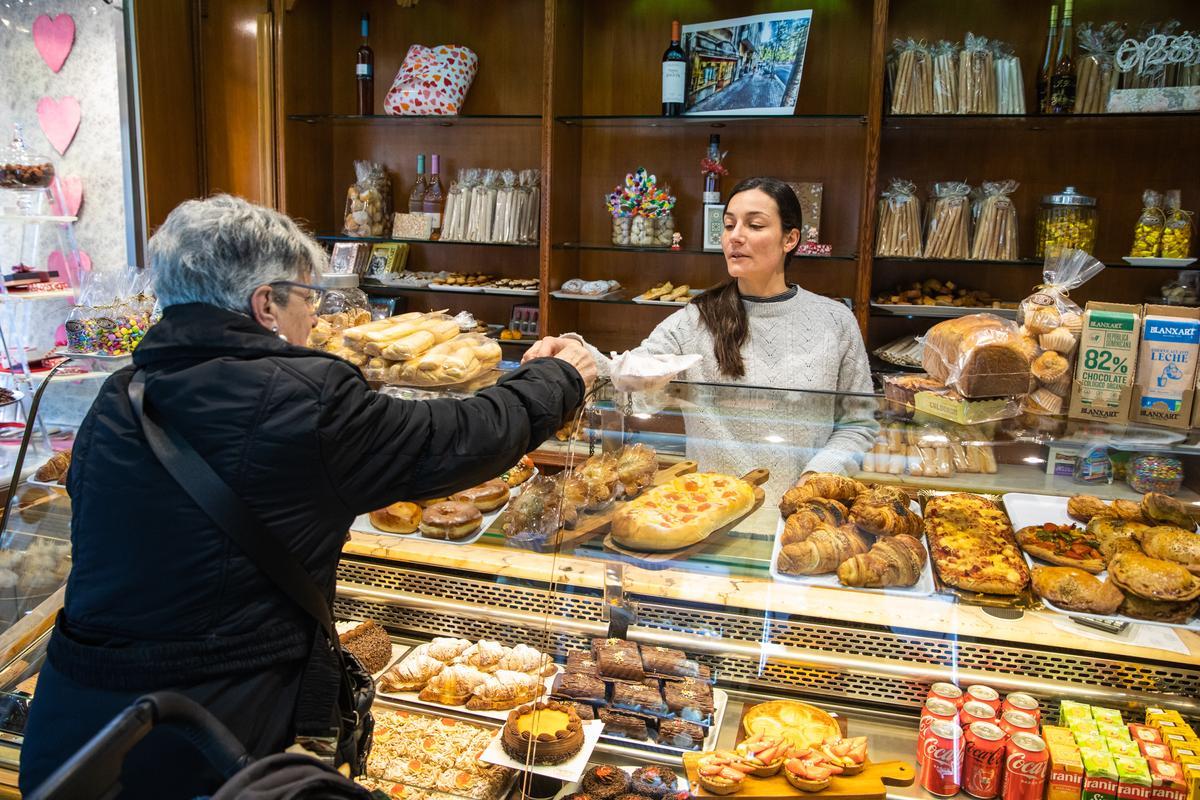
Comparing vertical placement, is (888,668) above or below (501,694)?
above

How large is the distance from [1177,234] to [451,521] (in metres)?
3.30

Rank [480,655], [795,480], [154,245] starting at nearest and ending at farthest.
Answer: [154,245]
[795,480]
[480,655]

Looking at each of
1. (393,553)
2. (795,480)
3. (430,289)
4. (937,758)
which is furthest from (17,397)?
(937,758)

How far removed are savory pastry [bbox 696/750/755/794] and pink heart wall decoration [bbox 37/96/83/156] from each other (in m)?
4.44

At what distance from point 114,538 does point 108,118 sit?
13.0ft

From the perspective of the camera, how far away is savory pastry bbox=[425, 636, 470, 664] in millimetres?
2084

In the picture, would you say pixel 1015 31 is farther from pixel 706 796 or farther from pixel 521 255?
pixel 706 796

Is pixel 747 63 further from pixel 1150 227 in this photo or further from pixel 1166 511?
pixel 1166 511

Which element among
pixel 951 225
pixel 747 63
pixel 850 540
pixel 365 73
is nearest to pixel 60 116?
→ pixel 365 73

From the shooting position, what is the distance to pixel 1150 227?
3.79m

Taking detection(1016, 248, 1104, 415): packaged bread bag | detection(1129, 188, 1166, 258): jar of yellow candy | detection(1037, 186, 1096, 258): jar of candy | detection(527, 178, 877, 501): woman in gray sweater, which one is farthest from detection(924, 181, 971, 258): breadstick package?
detection(1016, 248, 1104, 415): packaged bread bag

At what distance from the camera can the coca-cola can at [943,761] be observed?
1634 millimetres

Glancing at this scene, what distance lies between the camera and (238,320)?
133cm

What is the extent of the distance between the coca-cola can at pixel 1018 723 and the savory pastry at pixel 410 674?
45.1 inches
